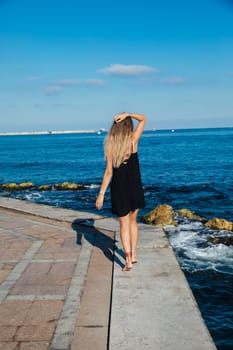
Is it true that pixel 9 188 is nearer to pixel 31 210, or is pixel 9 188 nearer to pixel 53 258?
pixel 31 210

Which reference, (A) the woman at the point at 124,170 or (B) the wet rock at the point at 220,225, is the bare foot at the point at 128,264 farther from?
(B) the wet rock at the point at 220,225

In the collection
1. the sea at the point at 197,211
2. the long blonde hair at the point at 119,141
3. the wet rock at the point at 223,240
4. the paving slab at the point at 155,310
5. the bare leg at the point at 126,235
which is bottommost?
the sea at the point at 197,211

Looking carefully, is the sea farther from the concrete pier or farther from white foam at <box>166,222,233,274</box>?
the concrete pier

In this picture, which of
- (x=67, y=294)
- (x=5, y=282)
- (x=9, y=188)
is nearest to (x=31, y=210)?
(x=5, y=282)

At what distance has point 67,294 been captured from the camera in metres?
4.29

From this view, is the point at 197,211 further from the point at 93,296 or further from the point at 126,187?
the point at 93,296

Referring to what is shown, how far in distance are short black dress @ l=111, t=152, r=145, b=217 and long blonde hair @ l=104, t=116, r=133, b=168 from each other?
10cm

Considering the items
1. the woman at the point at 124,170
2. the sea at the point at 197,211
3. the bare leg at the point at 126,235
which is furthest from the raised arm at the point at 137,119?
the sea at the point at 197,211

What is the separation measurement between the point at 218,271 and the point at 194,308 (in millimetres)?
2769

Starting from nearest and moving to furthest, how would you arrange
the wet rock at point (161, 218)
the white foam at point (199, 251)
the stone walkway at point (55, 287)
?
1. the stone walkway at point (55, 287)
2. the white foam at point (199, 251)
3. the wet rock at point (161, 218)

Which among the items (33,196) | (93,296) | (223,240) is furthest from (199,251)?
(33,196)

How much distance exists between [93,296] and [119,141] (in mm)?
1764

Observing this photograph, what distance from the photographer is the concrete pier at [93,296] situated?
3.30 metres

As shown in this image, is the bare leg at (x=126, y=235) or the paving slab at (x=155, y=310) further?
the bare leg at (x=126, y=235)
